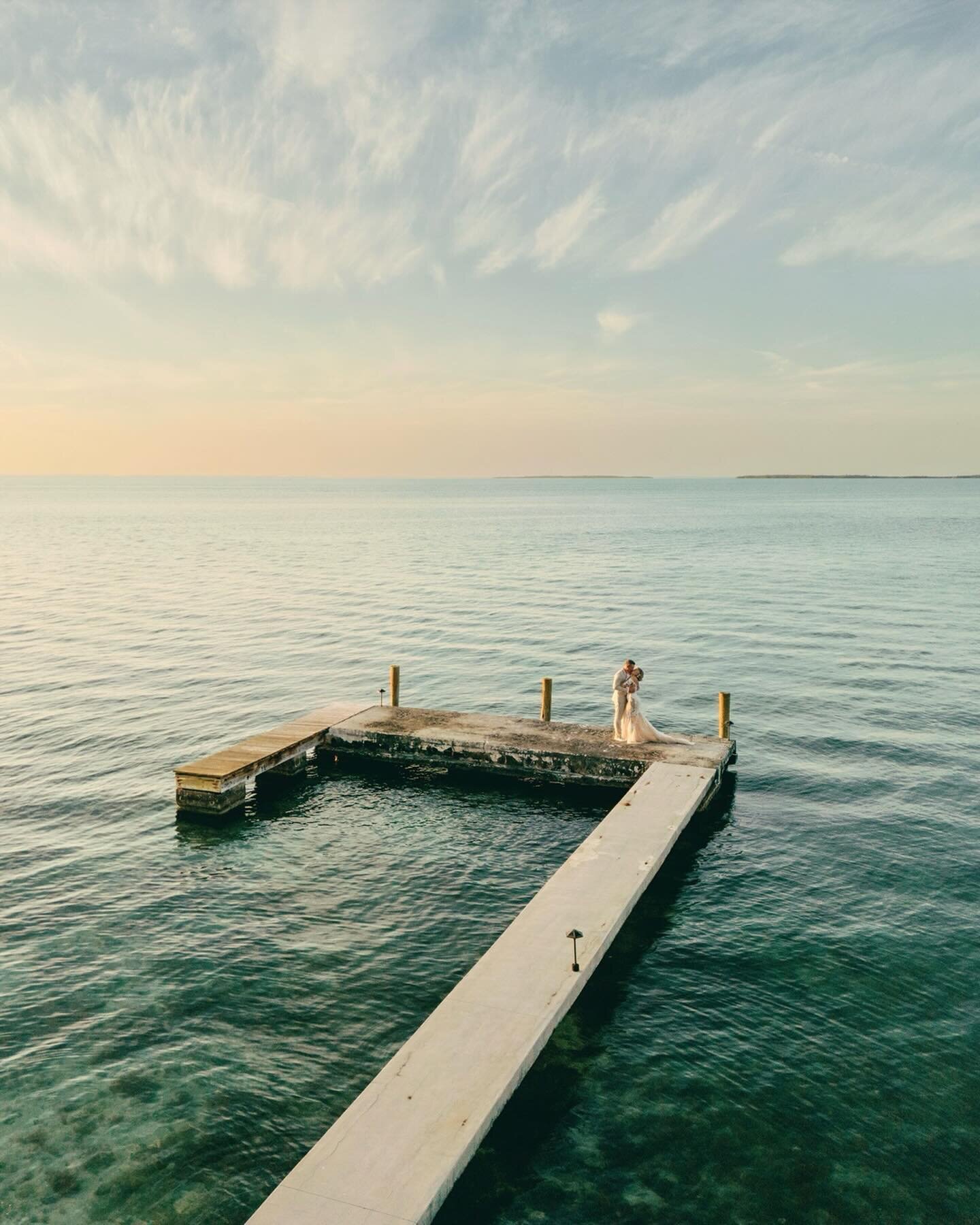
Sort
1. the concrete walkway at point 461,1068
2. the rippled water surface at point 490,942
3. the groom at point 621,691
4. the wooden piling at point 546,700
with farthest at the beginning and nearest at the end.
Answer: the wooden piling at point 546,700 < the groom at point 621,691 < the rippled water surface at point 490,942 < the concrete walkway at point 461,1068

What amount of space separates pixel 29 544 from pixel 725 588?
81.4 m

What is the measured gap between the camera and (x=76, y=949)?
13.6m

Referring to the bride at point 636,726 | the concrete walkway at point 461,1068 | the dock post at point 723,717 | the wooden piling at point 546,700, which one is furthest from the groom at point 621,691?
the concrete walkway at point 461,1068

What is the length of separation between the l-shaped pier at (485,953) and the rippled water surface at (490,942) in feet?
2.60

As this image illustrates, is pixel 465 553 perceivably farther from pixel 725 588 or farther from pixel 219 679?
pixel 219 679

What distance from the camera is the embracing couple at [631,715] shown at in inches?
857

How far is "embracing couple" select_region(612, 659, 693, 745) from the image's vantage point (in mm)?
21766

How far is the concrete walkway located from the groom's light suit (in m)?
6.39

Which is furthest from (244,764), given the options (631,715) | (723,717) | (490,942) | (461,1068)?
(723,717)

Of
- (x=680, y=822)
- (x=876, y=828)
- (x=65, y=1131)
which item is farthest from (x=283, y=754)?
(x=876, y=828)

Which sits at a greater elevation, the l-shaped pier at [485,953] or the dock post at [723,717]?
the dock post at [723,717]

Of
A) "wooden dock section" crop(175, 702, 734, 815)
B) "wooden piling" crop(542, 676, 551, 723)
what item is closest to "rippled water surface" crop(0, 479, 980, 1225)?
"wooden dock section" crop(175, 702, 734, 815)

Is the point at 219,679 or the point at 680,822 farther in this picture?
the point at 219,679

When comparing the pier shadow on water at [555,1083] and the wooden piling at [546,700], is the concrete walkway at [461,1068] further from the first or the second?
the wooden piling at [546,700]
